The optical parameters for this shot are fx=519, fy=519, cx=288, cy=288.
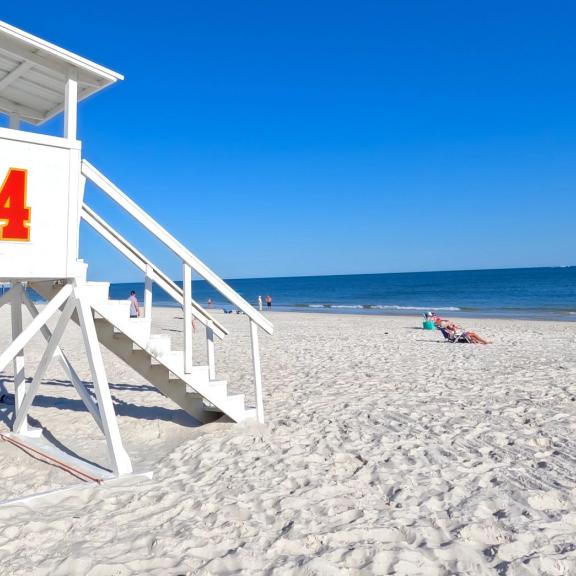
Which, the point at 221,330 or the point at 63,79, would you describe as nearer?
the point at 63,79

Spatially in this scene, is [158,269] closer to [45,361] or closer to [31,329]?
[45,361]

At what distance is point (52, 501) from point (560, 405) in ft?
20.7

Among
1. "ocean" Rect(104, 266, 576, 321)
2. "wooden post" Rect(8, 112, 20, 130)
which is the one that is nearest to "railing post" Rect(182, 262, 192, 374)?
"wooden post" Rect(8, 112, 20, 130)

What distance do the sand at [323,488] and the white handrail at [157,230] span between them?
1605 millimetres

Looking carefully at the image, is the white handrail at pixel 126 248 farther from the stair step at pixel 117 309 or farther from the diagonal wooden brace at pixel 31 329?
the diagonal wooden brace at pixel 31 329

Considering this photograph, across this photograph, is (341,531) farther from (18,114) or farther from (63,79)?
(18,114)

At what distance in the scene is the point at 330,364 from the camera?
11375 millimetres

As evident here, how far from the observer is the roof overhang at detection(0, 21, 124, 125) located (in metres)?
4.68

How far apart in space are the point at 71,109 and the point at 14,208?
44.7 inches

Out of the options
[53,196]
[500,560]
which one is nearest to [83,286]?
[53,196]

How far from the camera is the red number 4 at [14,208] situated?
4.54m

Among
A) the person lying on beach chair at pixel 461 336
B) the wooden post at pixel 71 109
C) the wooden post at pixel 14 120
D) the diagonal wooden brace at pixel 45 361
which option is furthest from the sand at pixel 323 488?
the person lying on beach chair at pixel 461 336

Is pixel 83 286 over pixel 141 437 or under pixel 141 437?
over

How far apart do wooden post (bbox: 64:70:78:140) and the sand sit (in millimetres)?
3286
